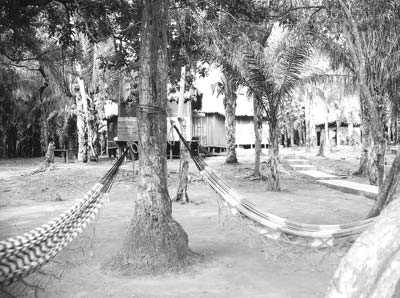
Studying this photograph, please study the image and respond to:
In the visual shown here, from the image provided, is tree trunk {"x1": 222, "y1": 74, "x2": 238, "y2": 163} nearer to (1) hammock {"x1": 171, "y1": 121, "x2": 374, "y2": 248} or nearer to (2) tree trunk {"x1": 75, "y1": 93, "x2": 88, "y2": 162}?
(2) tree trunk {"x1": 75, "y1": 93, "x2": 88, "y2": 162}

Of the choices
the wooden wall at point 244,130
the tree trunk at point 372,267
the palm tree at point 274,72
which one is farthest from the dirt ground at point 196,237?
the wooden wall at point 244,130

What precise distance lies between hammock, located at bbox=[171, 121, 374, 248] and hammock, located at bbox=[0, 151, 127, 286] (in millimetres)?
1098

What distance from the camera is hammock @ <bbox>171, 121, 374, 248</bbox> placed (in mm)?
2725

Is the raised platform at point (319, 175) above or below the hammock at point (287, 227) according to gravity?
below

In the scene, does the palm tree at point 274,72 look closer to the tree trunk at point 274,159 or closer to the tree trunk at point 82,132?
the tree trunk at point 274,159

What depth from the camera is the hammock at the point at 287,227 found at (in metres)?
2.72

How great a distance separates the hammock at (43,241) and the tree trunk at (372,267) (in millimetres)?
1966

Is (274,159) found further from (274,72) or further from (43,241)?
(43,241)

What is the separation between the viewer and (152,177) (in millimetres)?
3703

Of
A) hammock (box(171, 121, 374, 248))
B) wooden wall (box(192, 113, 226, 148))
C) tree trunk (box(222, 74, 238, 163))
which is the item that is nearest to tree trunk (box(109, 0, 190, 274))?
hammock (box(171, 121, 374, 248))

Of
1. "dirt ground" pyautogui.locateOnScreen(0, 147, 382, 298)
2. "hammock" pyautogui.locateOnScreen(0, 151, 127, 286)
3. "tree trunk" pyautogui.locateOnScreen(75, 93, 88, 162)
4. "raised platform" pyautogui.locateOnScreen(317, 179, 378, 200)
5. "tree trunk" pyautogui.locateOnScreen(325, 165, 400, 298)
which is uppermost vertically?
"tree trunk" pyautogui.locateOnScreen(75, 93, 88, 162)

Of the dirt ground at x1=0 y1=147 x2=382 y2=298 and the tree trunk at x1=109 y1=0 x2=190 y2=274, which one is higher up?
the tree trunk at x1=109 y1=0 x2=190 y2=274

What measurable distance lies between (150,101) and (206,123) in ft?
47.9

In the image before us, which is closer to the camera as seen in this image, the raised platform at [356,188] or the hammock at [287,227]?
the hammock at [287,227]
